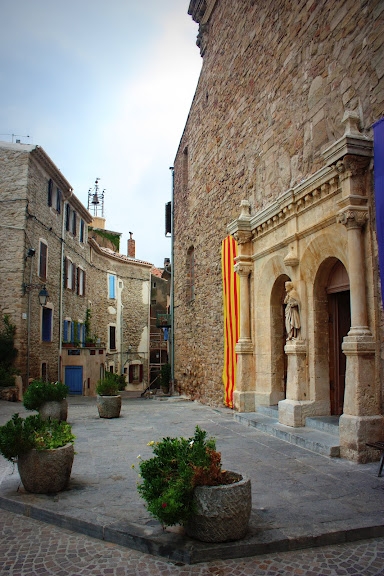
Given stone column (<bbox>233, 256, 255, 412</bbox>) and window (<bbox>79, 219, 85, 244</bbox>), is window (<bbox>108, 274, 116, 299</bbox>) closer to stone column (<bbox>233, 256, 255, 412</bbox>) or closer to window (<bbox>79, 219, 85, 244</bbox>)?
window (<bbox>79, 219, 85, 244</bbox>)

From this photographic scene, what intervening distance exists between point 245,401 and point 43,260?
475 inches

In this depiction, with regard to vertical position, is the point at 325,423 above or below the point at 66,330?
below

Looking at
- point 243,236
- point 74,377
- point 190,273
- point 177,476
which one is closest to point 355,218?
point 243,236

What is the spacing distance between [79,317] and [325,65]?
1960 cm

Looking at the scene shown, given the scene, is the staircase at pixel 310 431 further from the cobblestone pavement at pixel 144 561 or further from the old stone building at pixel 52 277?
the old stone building at pixel 52 277

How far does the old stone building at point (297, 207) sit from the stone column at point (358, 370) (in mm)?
17

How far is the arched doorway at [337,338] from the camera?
26.3 feet

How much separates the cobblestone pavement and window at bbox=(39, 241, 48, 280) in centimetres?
1587

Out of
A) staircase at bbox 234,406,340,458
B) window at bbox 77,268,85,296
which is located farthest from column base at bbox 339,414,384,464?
window at bbox 77,268,85,296

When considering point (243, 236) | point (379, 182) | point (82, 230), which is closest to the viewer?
point (379, 182)

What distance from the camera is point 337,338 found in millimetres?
8039

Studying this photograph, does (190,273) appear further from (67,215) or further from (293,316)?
(67,215)

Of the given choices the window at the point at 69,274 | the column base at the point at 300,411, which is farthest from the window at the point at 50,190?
the column base at the point at 300,411

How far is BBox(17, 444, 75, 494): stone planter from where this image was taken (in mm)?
4680
